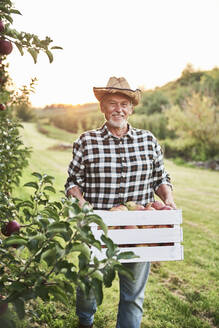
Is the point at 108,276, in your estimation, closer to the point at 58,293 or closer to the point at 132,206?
the point at 58,293

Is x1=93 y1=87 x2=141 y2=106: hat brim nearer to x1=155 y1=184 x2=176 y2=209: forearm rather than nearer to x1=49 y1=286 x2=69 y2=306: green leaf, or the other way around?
x1=155 y1=184 x2=176 y2=209: forearm

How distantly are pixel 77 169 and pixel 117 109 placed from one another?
1.57 feet

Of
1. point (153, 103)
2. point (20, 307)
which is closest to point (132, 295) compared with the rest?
point (20, 307)

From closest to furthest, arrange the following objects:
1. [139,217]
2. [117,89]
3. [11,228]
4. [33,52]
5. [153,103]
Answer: [33,52] < [11,228] < [139,217] < [117,89] < [153,103]

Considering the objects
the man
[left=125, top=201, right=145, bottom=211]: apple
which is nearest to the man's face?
the man

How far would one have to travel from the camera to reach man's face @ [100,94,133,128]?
227cm

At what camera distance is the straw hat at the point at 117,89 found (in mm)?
2234

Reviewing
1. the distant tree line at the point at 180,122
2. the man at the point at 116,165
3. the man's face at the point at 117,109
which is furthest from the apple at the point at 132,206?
the distant tree line at the point at 180,122

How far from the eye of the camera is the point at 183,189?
1047 centimetres

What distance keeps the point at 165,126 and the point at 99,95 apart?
18967 mm

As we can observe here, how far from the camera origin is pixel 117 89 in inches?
88.0

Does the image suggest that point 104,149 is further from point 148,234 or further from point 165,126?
point 165,126

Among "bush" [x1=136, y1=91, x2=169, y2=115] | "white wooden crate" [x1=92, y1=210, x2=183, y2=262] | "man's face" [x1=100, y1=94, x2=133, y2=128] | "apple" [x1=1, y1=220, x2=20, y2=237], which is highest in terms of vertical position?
"bush" [x1=136, y1=91, x2=169, y2=115]

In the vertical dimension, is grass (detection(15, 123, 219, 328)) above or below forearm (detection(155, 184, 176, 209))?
below
